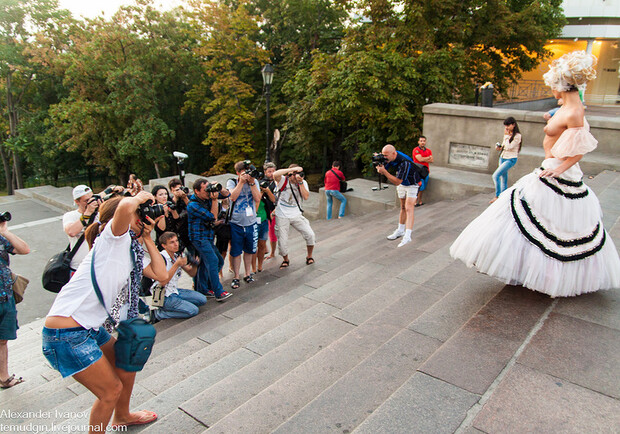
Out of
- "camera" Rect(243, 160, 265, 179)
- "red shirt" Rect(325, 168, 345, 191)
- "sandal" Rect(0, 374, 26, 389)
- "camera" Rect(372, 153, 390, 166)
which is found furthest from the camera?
"red shirt" Rect(325, 168, 345, 191)

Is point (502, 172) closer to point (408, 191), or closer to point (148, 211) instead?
point (408, 191)

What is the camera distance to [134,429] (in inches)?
113

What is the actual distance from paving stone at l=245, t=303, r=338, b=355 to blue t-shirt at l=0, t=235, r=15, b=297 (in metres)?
2.34

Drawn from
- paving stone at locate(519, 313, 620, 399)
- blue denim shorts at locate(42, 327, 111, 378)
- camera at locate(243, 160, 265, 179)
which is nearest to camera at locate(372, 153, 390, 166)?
camera at locate(243, 160, 265, 179)

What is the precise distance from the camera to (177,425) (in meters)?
2.69

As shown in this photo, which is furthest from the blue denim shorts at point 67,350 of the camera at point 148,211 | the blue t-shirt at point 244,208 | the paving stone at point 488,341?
the blue t-shirt at point 244,208

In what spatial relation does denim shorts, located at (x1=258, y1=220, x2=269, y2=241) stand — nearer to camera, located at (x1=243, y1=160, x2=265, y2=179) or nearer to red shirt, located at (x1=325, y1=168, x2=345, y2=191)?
camera, located at (x1=243, y1=160, x2=265, y2=179)

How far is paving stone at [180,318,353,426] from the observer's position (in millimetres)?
2802

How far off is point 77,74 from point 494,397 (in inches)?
888

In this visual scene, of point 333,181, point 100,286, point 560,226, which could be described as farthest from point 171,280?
point 333,181

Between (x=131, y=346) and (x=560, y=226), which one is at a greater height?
(x=560, y=226)

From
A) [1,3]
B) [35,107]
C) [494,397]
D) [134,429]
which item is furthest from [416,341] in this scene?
[35,107]

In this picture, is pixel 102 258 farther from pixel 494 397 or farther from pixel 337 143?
pixel 337 143

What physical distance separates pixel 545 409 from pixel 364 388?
102 centimetres
